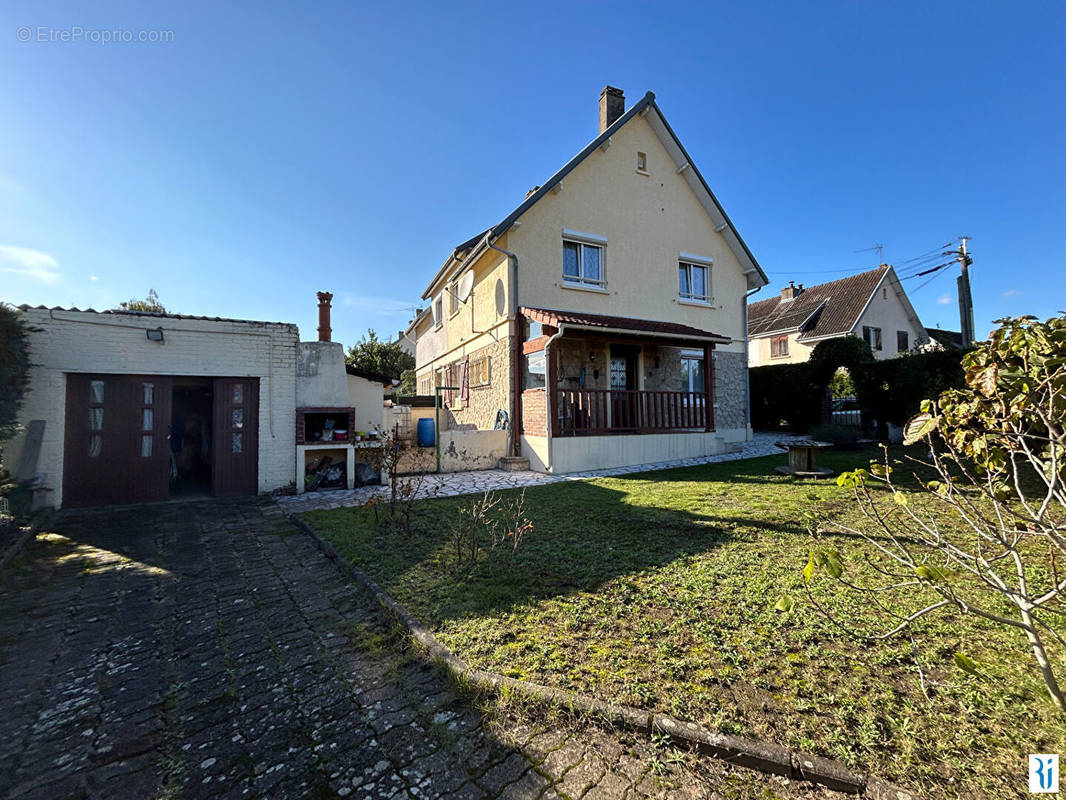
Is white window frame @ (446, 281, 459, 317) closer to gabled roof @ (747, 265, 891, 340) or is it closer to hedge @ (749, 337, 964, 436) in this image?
hedge @ (749, 337, 964, 436)

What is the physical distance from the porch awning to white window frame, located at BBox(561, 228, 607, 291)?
0.96 meters

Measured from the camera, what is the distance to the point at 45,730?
Result: 8.25 feet

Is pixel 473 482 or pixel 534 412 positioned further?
pixel 534 412

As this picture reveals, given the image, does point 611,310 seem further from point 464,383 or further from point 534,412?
point 464,383

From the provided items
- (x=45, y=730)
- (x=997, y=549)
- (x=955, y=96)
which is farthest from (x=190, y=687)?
(x=955, y=96)

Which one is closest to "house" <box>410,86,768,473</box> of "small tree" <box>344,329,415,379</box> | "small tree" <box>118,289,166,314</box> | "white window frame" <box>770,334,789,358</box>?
"white window frame" <box>770,334,789,358</box>

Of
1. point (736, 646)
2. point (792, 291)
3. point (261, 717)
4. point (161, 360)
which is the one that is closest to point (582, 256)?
point (161, 360)

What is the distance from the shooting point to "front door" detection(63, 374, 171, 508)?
813 centimetres

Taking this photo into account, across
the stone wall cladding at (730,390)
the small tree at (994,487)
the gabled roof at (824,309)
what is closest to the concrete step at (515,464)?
the stone wall cladding at (730,390)

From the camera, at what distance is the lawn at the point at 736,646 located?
2.08 metres

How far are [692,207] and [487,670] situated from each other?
55.5 feet

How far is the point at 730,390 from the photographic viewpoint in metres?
16.2

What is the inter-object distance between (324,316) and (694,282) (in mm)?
12554

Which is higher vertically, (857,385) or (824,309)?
(824,309)
